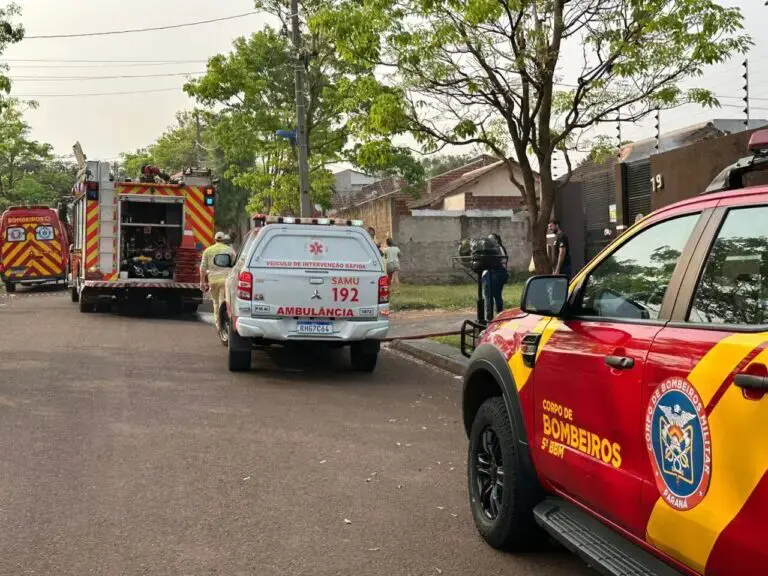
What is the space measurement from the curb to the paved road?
27cm

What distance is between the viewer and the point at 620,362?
322cm

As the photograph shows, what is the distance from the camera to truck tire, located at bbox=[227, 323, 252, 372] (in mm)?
10234

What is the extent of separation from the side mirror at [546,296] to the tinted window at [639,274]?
0.13 m

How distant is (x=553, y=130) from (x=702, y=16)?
267 cm

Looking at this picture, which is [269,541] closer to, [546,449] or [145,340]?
[546,449]

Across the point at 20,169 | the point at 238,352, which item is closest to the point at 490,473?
Result: the point at 238,352

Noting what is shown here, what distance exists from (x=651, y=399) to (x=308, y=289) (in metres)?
7.26

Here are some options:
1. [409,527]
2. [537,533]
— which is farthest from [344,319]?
[537,533]

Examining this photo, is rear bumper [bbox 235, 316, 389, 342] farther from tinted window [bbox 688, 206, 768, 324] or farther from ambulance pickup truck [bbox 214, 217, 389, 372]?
tinted window [bbox 688, 206, 768, 324]

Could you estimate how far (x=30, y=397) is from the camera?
855cm

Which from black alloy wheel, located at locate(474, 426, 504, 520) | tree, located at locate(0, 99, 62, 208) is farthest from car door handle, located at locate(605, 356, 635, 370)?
tree, located at locate(0, 99, 62, 208)

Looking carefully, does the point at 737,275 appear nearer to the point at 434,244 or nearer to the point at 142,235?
the point at 142,235

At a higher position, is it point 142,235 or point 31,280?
point 142,235

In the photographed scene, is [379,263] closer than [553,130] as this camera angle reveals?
Yes
